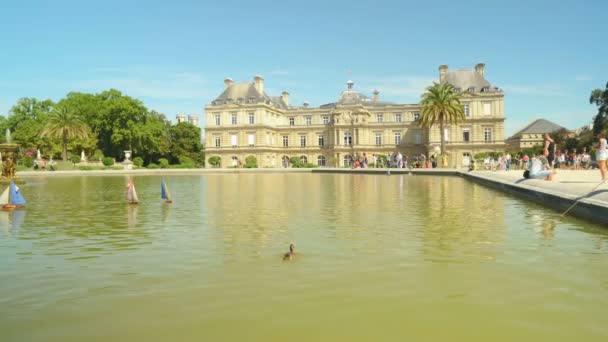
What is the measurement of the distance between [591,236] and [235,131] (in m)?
71.2

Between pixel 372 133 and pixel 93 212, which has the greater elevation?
pixel 372 133

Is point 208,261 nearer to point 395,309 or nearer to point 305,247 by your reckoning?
point 305,247

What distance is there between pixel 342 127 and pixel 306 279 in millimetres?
68755

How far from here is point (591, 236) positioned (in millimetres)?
9398

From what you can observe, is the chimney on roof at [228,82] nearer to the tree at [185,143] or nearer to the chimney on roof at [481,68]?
the tree at [185,143]

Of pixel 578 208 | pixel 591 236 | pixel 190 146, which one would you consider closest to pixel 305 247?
pixel 591 236

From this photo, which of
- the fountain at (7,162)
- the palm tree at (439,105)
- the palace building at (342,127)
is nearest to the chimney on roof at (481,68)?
the palace building at (342,127)

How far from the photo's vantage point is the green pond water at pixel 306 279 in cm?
480

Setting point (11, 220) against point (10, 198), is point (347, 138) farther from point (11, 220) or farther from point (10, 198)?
point (11, 220)

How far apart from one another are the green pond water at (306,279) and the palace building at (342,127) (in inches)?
2421

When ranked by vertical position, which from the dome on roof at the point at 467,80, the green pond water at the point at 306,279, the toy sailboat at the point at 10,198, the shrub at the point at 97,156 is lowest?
the green pond water at the point at 306,279

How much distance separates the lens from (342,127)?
7444 centimetres

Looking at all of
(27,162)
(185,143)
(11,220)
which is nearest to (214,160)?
(185,143)

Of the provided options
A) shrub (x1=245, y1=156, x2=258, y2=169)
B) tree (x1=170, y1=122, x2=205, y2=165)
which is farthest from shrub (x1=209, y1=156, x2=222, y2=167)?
shrub (x1=245, y1=156, x2=258, y2=169)
